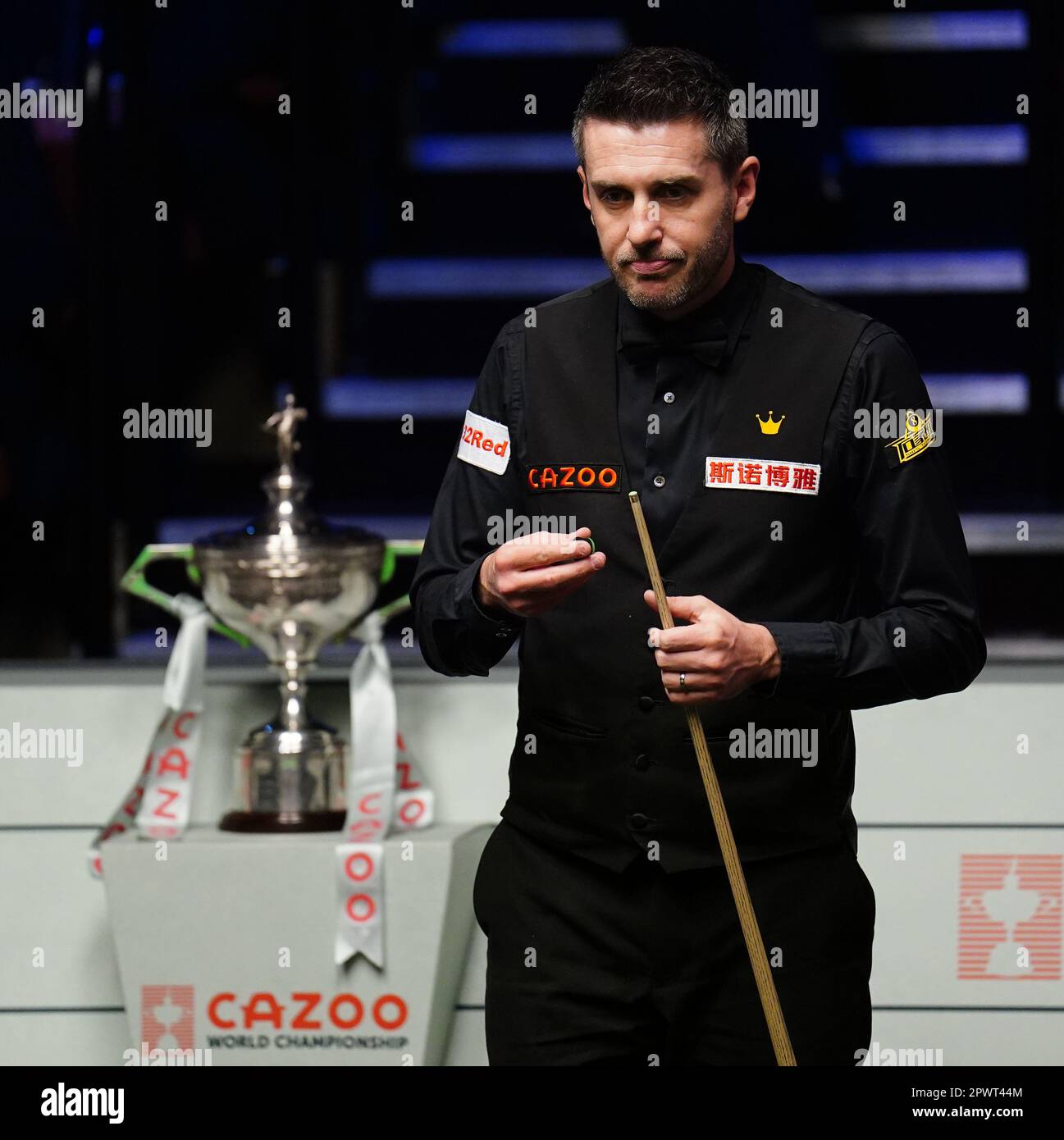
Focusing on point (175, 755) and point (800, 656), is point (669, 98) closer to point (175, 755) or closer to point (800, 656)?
point (800, 656)

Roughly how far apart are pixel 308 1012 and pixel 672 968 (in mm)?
1188

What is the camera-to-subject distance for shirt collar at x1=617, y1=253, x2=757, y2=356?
191 centimetres

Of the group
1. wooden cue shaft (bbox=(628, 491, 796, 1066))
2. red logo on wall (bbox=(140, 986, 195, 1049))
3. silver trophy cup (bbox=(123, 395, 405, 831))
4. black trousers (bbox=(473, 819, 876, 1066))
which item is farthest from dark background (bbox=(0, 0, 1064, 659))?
wooden cue shaft (bbox=(628, 491, 796, 1066))

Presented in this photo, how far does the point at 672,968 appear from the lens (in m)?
1.87

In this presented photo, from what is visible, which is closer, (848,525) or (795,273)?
(848,525)

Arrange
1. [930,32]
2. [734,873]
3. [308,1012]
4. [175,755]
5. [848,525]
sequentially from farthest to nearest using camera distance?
1. [930,32]
2. [175,755]
3. [308,1012]
4. [848,525]
5. [734,873]

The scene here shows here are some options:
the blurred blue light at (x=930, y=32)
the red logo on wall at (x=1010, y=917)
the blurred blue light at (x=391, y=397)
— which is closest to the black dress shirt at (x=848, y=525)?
the red logo on wall at (x=1010, y=917)

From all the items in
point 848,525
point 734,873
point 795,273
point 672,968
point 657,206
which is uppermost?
point 795,273

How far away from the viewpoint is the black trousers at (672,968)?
6.09 ft

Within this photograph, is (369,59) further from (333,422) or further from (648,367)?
(648,367)

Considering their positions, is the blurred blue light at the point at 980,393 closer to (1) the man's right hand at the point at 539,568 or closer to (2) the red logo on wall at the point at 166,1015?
(2) the red logo on wall at the point at 166,1015

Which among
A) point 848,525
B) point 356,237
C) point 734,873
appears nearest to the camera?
point 734,873

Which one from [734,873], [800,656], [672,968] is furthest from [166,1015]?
[800,656]
